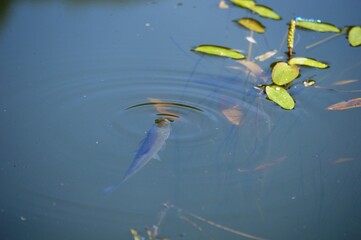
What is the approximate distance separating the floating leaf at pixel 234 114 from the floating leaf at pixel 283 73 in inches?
11.4

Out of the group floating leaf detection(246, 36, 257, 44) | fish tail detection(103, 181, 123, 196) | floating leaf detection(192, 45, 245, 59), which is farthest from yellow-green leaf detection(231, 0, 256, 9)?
fish tail detection(103, 181, 123, 196)

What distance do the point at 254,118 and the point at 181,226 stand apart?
741 millimetres

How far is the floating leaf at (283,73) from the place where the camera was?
2.48m

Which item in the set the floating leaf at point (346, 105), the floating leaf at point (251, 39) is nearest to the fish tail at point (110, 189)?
the floating leaf at point (346, 105)

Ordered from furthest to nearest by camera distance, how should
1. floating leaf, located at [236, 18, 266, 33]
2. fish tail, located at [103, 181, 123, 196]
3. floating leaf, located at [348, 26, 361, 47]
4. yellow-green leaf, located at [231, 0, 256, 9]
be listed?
yellow-green leaf, located at [231, 0, 256, 9], floating leaf, located at [236, 18, 266, 33], floating leaf, located at [348, 26, 361, 47], fish tail, located at [103, 181, 123, 196]

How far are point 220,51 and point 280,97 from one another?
0.49 meters

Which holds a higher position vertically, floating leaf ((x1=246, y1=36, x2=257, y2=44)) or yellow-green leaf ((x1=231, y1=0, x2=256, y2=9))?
yellow-green leaf ((x1=231, y1=0, x2=256, y2=9))

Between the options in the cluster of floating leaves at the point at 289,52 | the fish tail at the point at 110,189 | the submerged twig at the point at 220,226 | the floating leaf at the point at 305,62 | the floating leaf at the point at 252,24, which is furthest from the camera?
the floating leaf at the point at 252,24

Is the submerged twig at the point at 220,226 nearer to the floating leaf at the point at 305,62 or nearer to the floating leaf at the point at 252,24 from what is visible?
the floating leaf at the point at 305,62

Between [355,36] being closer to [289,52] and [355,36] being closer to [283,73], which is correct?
[289,52]

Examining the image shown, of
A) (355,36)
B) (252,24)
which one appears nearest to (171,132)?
(252,24)

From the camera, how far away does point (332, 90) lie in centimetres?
249

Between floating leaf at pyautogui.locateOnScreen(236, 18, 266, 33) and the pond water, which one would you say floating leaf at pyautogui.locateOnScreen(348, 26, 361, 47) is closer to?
the pond water

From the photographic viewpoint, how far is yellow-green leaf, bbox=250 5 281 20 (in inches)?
118
